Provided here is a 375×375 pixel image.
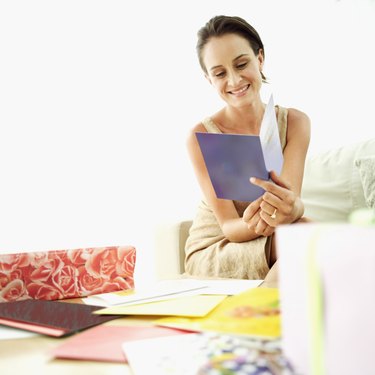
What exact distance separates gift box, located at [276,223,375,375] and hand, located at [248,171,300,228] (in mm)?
702

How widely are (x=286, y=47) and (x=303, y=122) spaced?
862mm

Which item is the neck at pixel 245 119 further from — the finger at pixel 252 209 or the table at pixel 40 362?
the table at pixel 40 362

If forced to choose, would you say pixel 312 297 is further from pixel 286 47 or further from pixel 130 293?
pixel 286 47

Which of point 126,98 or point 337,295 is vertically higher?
point 126,98

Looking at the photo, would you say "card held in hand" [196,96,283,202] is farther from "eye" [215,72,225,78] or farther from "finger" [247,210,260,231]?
"eye" [215,72,225,78]

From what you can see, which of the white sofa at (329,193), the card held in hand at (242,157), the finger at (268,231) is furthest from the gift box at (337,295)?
the white sofa at (329,193)

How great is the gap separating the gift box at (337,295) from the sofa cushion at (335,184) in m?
1.24

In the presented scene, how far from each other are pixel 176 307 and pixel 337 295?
0.36 metres

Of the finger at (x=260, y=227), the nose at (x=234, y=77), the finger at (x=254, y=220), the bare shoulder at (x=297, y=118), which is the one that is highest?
the nose at (x=234, y=77)

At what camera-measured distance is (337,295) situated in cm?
31

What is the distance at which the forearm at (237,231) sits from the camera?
1.38m

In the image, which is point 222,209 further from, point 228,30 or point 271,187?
point 228,30

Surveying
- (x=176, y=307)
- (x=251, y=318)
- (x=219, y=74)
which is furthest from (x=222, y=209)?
(x=251, y=318)

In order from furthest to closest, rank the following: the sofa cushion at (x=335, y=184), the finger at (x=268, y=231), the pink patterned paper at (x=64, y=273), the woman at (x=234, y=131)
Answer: the sofa cushion at (x=335, y=184) < the woman at (x=234, y=131) < the finger at (x=268, y=231) < the pink patterned paper at (x=64, y=273)
